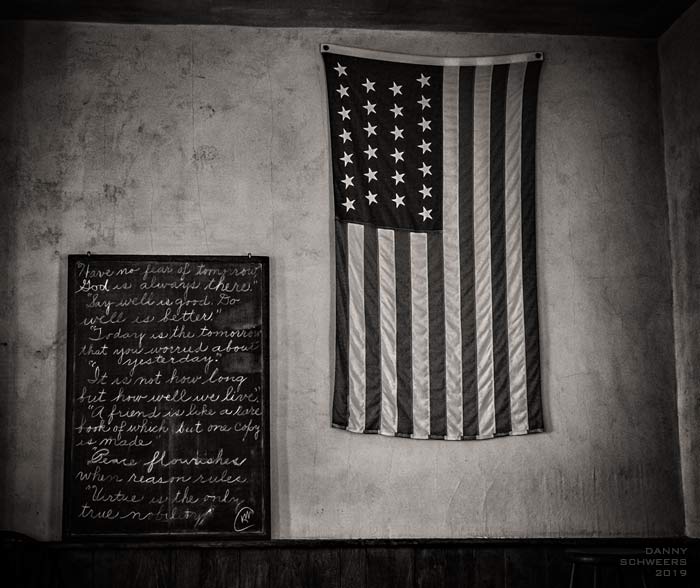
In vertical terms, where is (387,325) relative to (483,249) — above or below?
below

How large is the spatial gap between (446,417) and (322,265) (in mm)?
1057

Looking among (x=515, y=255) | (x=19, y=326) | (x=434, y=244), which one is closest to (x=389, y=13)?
(x=434, y=244)

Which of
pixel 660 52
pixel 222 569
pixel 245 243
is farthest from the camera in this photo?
pixel 660 52

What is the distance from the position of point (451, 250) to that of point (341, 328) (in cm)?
74

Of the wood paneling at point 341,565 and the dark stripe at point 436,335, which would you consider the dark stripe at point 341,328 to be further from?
the wood paneling at point 341,565

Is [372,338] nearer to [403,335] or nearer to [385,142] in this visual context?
[403,335]

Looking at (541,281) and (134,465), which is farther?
(541,281)

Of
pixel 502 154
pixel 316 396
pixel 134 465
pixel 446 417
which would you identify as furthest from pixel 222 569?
pixel 502 154

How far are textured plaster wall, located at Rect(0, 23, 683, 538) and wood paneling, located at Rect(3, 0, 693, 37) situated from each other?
8 cm

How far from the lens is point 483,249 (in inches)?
166

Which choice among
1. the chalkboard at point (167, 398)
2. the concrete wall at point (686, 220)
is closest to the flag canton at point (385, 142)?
the chalkboard at point (167, 398)

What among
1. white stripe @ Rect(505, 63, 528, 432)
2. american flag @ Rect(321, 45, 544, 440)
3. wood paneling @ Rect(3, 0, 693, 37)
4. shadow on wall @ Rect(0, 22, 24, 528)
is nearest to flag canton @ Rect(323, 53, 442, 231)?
american flag @ Rect(321, 45, 544, 440)

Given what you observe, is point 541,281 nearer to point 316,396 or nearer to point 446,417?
point 446,417

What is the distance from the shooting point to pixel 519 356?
13.7ft
